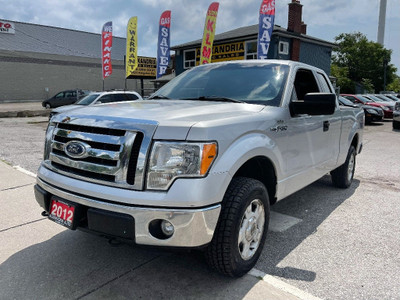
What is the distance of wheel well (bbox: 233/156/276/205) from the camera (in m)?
2.94

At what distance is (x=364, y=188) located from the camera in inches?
217

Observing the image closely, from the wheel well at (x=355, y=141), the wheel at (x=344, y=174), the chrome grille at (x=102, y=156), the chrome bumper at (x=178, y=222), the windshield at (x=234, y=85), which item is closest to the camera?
the chrome bumper at (x=178, y=222)

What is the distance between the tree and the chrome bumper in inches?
2173

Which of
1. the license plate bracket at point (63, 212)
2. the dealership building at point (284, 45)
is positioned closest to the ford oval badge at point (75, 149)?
the license plate bracket at point (63, 212)

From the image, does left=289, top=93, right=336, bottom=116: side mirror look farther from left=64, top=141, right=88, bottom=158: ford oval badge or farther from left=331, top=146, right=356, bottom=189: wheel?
left=331, top=146, right=356, bottom=189: wheel

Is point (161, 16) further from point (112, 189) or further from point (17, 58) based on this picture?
point (17, 58)

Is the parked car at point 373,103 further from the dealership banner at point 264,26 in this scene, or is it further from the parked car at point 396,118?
the dealership banner at point 264,26

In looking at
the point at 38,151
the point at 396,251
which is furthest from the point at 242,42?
the point at 396,251

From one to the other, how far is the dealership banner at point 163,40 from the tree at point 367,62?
1531 inches

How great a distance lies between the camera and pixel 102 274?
273 centimetres

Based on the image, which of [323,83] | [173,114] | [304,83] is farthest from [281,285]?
[323,83]

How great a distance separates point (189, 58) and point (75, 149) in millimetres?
27221

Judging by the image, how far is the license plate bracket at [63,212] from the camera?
243cm

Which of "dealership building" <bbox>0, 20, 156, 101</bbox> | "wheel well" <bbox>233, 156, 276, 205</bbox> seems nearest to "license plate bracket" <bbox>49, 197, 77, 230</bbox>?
"wheel well" <bbox>233, 156, 276, 205</bbox>
